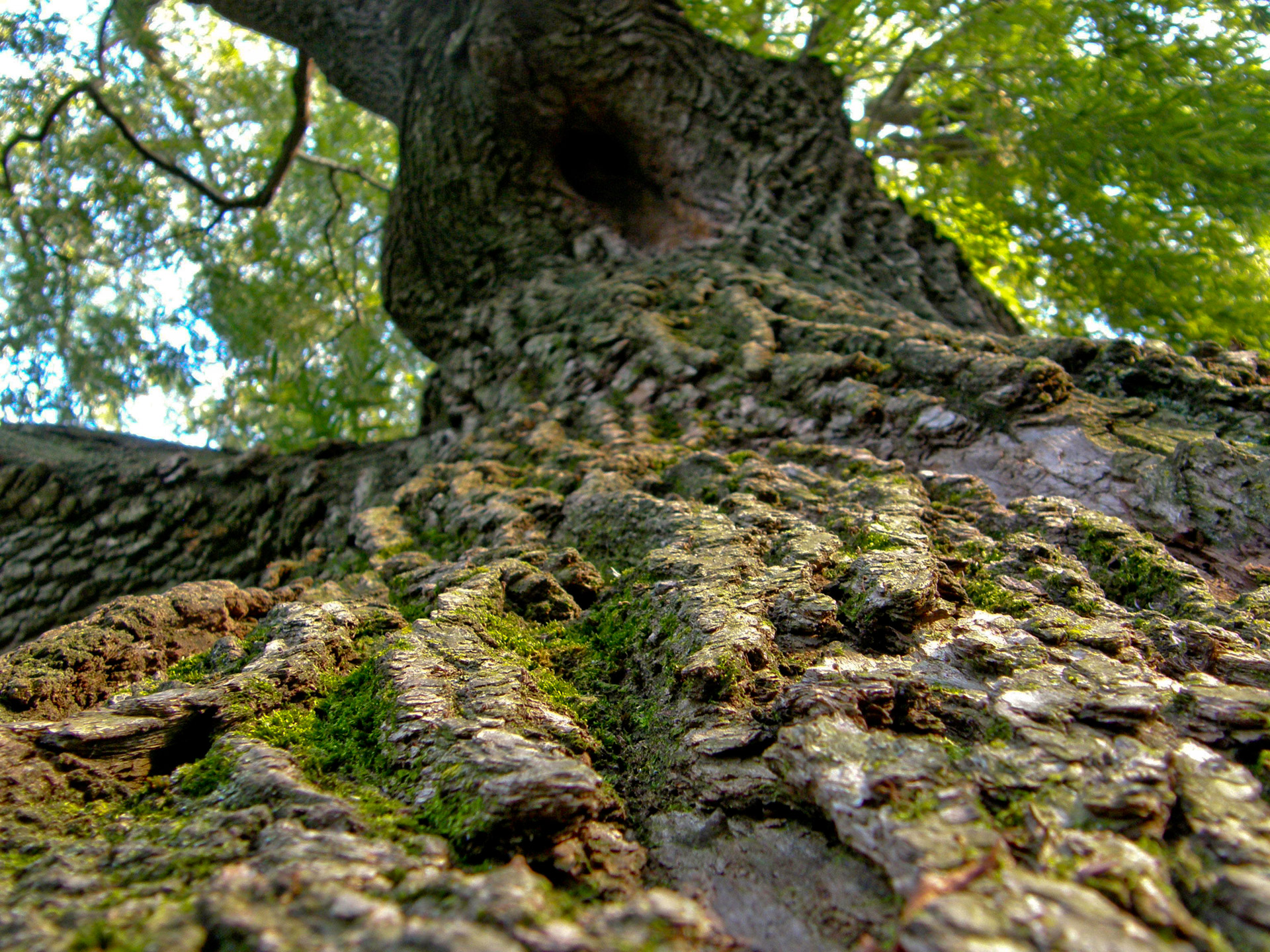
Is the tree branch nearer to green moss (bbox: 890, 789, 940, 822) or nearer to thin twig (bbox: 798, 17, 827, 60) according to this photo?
thin twig (bbox: 798, 17, 827, 60)

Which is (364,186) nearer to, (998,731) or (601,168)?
(601,168)

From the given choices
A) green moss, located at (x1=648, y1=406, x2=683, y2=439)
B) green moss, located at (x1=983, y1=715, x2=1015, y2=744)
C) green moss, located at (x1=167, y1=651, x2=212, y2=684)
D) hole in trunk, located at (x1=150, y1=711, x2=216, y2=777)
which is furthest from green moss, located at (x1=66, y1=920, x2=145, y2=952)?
green moss, located at (x1=648, y1=406, x2=683, y2=439)

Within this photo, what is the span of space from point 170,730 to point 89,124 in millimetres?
7975

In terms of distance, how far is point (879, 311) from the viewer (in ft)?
10.6

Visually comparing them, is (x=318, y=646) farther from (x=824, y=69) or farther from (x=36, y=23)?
(x=36, y=23)

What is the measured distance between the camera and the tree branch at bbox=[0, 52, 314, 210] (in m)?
5.59

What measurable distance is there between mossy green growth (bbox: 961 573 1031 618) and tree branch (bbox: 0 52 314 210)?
21.0ft

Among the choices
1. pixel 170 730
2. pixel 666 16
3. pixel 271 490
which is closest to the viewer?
pixel 170 730

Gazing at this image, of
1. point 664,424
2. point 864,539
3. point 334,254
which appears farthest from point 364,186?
point 864,539

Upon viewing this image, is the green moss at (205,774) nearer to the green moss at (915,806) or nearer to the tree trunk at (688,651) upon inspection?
the tree trunk at (688,651)

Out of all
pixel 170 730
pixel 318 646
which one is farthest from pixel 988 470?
pixel 170 730

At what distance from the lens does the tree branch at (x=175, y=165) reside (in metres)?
5.59

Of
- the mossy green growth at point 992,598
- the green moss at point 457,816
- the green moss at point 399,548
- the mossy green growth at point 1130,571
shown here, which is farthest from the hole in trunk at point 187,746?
the mossy green growth at point 1130,571

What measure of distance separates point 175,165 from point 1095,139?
22.7ft
